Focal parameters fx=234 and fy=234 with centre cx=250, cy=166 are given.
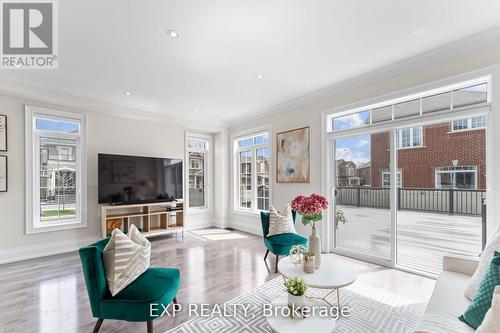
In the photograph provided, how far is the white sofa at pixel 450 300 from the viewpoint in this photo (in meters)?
1.35

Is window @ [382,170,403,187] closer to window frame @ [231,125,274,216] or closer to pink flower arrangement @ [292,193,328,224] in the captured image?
pink flower arrangement @ [292,193,328,224]

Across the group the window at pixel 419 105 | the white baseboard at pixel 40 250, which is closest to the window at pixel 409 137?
the window at pixel 419 105

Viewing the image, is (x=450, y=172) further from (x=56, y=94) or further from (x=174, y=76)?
(x=56, y=94)

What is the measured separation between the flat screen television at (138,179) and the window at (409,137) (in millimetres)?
4386

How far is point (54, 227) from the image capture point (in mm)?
4082

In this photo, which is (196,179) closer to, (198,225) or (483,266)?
(198,225)

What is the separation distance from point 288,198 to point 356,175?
1.39 m

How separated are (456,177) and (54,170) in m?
6.24

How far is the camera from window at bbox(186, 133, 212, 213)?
6023mm

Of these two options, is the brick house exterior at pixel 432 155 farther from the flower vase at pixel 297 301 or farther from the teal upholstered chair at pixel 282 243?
the flower vase at pixel 297 301

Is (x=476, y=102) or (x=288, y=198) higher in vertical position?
(x=476, y=102)

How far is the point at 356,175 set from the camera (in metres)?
3.93

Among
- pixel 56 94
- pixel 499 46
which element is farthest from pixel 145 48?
pixel 499 46

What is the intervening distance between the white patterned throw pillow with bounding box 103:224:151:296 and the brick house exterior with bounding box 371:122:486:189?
3436 millimetres
